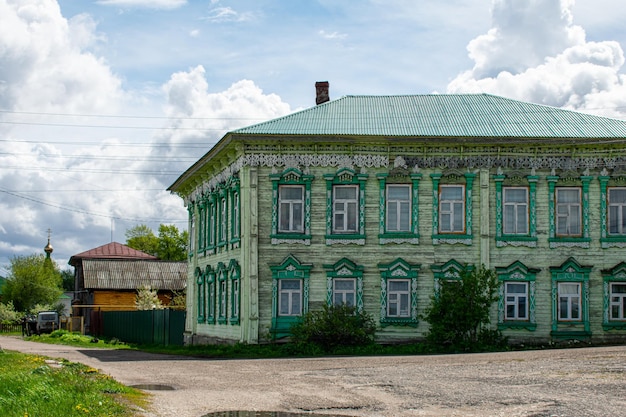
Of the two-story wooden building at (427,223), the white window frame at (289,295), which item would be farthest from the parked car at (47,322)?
the white window frame at (289,295)

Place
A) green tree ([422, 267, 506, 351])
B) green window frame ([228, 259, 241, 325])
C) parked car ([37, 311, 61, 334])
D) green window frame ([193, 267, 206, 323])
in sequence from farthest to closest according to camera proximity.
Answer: parked car ([37, 311, 61, 334]) → green window frame ([193, 267, 206, 323]) → green window frame ([228, 259, 241, 325]) → green tree ([422, 267, 506, 351])

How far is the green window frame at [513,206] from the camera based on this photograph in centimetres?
3109

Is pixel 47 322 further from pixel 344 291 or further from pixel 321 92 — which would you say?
pixel 344 291

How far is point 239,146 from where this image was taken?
3134cm

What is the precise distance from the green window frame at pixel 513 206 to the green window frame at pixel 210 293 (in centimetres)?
1155

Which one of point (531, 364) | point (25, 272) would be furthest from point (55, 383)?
point (25, 272)

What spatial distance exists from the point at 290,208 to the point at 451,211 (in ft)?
18.0

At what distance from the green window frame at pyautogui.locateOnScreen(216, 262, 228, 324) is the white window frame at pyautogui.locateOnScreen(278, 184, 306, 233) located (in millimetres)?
3822

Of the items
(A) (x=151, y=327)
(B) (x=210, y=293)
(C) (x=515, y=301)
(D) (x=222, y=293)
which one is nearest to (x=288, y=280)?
(D) (x=222, y=293)

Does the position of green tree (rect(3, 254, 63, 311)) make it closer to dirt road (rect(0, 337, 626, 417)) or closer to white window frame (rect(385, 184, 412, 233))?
white window frame (rect(385, 184, 412, 233))

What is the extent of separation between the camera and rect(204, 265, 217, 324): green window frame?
36.4 meters

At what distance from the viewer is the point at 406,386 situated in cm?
1596

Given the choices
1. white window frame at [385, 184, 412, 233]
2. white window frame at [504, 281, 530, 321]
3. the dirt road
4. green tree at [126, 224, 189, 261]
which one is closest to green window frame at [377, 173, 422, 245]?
white window frame at [385, 184, 412, 233]

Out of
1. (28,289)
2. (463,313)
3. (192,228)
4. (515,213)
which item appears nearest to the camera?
(463,313)
